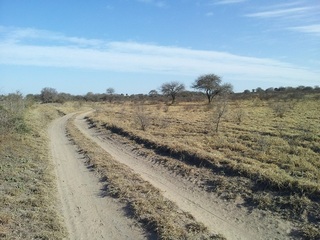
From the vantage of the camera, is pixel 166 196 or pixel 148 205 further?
pixel 166 196

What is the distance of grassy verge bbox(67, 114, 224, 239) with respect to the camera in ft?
27.8

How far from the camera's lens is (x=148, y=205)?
10.3 metres

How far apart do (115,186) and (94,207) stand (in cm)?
184

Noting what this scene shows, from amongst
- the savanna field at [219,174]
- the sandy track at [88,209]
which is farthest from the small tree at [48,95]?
the sandy track at [88,209]

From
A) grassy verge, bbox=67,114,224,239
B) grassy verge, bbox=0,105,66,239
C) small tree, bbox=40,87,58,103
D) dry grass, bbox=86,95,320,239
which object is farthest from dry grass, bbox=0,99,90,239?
small tree, bbox=40,87,58,103

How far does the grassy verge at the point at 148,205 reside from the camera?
8.48m

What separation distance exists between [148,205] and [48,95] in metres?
107

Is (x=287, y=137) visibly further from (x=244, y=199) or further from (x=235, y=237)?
(x=235, y=237)

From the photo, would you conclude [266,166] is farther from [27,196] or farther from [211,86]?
[211,86]

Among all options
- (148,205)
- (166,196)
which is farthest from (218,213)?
(166,196)

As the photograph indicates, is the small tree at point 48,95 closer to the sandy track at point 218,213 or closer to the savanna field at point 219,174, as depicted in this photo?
the savanna field at point 219,174

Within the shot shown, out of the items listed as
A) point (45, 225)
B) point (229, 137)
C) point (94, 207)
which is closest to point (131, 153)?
point (229, 137)

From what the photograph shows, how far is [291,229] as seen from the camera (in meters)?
8.58

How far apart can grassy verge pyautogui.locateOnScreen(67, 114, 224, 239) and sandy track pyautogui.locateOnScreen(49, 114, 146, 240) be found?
1.21 feet
